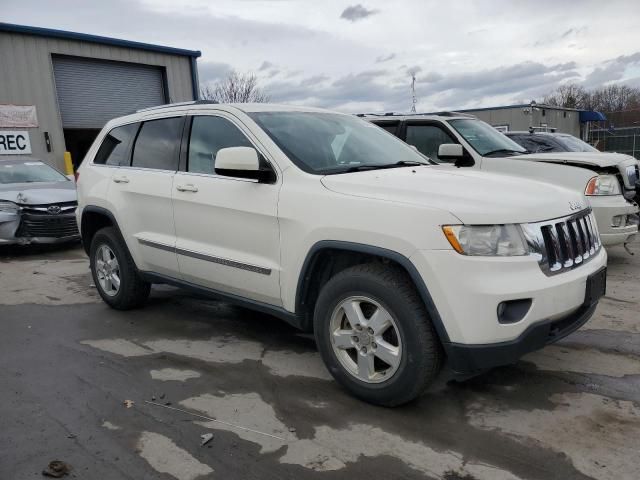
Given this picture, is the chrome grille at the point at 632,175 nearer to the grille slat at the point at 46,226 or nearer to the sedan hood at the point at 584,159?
the sedan hood at the point at 584,159

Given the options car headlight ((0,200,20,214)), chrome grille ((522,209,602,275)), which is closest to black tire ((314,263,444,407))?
chrome grille ((522,209,602,275))

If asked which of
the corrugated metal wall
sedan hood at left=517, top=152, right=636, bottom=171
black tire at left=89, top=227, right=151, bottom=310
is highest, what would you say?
the corrugated metal wall

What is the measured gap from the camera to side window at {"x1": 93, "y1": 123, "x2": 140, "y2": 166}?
16.3 ft

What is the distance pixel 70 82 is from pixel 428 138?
493 inches

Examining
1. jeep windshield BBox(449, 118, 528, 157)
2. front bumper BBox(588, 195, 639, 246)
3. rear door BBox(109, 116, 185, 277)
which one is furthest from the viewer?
jeep windshield BBox(449, 118, 528, 157)

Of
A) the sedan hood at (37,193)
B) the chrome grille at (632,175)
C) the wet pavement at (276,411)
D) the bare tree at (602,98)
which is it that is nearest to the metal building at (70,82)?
the sedan hood at (37,193)

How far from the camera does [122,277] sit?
4.96m

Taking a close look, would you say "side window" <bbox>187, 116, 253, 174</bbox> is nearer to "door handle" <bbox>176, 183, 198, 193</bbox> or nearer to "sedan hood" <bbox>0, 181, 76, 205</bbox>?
"door handle" <bbox>176, 183, 198, 193</bbox>

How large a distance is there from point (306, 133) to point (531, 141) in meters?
6.36

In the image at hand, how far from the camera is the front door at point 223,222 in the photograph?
3562 millimetres

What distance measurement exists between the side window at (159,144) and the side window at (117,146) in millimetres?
149

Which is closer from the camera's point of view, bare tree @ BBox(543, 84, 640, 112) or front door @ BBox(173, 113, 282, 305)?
front door @ BBox(173, 113, 282, 305)

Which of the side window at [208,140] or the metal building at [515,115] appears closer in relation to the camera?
the side window at [208,140]

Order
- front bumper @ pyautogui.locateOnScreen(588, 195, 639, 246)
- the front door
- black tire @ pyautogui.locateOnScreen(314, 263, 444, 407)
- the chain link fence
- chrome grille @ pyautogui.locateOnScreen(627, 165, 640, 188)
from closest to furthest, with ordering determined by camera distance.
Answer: black tire @ pyautogui.locateOnScreen(314, 263, 444, 407)
the front door
front bumper @ pyautogui.locateOnScreen(588, 195, 639, 246)
chrome grille @ pyautogui.locateOnScreen(627, 165, 640, 188)
the chain link fence
